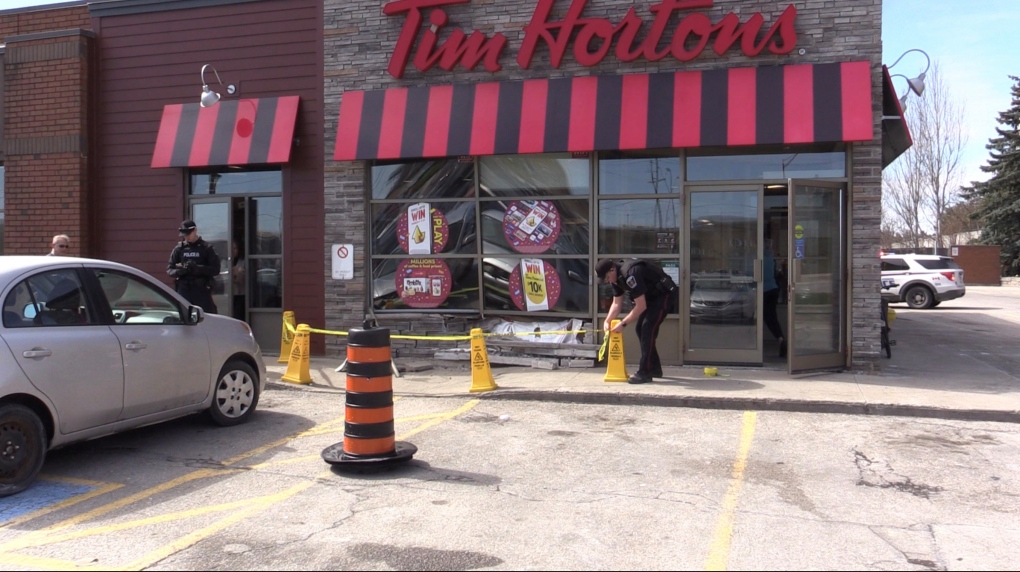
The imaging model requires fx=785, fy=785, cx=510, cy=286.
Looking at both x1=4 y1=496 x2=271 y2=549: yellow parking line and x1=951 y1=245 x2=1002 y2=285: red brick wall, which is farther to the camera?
x1=951 y1=245 x2=1002 y2=285: red brick wall

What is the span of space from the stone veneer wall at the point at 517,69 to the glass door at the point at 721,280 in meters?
1.24

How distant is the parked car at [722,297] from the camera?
10391mm

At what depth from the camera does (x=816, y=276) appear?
10062mm

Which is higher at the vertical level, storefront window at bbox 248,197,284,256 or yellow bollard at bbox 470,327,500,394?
storefront window at bbox 248,197,284,256

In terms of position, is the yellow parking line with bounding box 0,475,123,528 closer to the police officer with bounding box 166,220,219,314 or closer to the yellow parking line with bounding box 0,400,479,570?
the yellow parking line with bounding box 0,400,479,570

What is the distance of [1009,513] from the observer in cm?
512

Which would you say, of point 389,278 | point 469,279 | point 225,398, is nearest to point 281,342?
point 389,278

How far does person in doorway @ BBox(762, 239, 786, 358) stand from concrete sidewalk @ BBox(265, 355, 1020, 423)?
895mm

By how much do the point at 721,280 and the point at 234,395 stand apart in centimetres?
630

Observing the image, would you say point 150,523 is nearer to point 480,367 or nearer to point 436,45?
point 480,367

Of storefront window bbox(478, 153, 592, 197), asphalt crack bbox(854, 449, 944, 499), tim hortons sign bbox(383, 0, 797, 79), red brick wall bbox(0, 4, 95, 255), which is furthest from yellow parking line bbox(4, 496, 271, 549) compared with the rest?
red brick wall bbox(0, 4, 95, 255)

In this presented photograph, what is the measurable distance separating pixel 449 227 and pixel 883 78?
6065mm

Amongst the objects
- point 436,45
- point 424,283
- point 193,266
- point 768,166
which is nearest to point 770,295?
point 768,166

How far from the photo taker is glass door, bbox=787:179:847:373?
32.0ft
